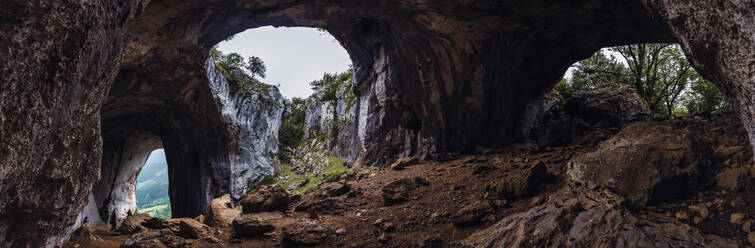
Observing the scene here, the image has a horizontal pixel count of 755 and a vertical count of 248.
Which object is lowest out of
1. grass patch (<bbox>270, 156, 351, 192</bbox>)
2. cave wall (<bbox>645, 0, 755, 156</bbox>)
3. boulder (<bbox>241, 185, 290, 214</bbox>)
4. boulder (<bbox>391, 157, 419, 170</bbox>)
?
grass patch (<bbox>270, 156, 351, 192</bbox>)

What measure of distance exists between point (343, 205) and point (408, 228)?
207cm

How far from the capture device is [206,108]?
13.1m

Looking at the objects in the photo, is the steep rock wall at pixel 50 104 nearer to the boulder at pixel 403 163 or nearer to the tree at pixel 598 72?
the boulder at pixel 403 163

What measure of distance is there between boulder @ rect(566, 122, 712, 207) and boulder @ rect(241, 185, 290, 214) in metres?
5.67

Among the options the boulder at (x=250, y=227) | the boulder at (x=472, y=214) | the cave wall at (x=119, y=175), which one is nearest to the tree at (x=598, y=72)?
the boulder at (x=472, y=214)

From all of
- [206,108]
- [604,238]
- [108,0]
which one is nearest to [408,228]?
[604,238]

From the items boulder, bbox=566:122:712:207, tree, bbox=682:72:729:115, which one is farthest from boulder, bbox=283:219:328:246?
tree, bbox=682:72:729:115

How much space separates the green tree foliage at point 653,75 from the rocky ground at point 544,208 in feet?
36.1

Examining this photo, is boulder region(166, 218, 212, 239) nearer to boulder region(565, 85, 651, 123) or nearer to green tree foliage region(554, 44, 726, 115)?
boulder region(565, 85, 651, 123)

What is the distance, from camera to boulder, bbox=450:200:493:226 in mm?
4180

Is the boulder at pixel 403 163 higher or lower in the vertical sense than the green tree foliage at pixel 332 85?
lower

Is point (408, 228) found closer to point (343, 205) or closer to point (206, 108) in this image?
point (343, 205)

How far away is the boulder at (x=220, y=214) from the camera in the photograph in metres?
5.80

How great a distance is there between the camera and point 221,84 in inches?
527
